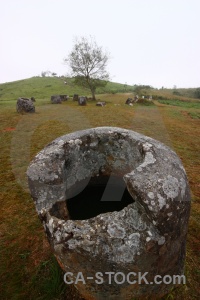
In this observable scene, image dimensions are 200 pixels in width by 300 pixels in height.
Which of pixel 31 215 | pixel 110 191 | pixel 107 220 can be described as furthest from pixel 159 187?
pixel 31 215

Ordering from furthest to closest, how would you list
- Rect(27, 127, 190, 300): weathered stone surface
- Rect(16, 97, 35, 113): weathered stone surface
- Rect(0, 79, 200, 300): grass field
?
1. Rect(16, 97, 35, 113): weathered stone surface
2. Rect(0, 79, 200, 300): grass field
3. Rect(27, 127, 190, 300): weathered stone surface

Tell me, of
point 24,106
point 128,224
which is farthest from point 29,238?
point 24,106

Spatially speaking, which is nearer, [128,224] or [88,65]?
[128,224]

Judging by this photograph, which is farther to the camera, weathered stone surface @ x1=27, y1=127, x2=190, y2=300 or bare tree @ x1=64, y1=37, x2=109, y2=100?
bare tree @ x1=64, y1=37, x2=109, y2=100

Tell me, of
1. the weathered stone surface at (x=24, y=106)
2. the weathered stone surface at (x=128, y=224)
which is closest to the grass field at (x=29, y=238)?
the weathered stone surface at (x=128, y=224)

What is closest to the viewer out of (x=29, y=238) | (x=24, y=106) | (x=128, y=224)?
(x=128, y=224)

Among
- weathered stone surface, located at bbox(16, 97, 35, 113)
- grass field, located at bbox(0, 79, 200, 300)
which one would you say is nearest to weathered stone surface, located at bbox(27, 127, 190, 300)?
grass field, located at bbox(0, 79, 200, 300)

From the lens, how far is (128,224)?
2.81m

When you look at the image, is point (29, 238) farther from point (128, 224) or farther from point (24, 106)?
point (24, 106)

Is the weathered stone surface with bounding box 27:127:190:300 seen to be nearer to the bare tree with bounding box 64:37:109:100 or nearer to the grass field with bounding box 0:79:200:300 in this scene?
the grass field with bounding box 0:79:200:300

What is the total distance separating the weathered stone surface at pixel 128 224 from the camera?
2740 mm

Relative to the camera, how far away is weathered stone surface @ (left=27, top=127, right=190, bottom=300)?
274cm

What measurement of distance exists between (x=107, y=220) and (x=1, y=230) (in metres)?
3.82

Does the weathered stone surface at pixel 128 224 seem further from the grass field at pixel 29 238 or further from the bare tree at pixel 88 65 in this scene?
the bare tree at pixel 88 65
